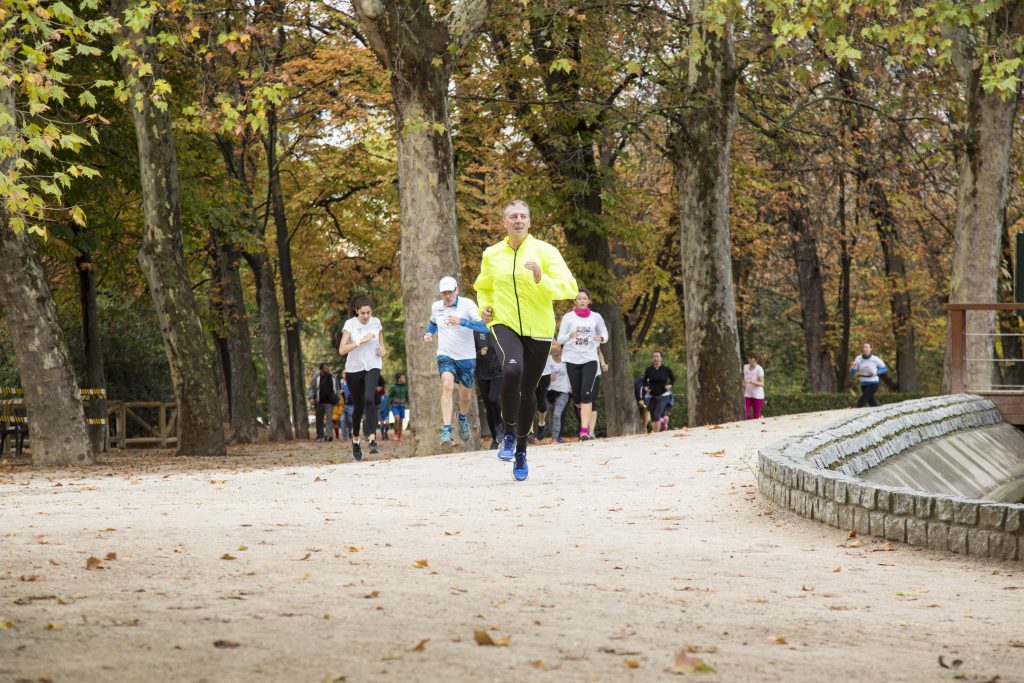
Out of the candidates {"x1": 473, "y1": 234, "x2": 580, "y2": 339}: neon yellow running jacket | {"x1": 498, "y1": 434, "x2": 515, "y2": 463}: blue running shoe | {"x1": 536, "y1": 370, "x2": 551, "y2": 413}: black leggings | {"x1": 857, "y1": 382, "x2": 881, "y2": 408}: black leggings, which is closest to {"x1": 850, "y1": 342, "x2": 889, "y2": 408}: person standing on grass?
{"x1": 857, "y1": 382, "x2": 881, "y2": 408}: black leggings

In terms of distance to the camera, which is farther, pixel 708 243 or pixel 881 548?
pixel 708 243

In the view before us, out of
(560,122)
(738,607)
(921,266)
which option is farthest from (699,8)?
(921,266)

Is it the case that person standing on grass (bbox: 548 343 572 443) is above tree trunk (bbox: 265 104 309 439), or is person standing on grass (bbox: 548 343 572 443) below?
below

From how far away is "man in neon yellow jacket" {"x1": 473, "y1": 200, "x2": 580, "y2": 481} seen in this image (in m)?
10.0

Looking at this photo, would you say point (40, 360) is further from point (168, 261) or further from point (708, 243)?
point (708, 243)

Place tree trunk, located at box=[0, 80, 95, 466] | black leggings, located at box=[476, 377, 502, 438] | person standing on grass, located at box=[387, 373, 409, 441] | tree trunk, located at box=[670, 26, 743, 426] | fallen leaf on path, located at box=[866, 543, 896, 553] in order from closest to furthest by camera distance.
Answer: fallen leaf on path, located at box=[866, 543, 896, 553] → black leggings, located at box=[476, 377, 502, 438] → tree trunk, located at box=[0, 80, 95, 466] → tree trunk, located at box=[670, 26, 743, 426] → person standing on grass, located at box=[387, 373, 409, 441]

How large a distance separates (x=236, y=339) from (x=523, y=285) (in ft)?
75.4

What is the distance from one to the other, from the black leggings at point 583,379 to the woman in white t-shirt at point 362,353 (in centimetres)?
246

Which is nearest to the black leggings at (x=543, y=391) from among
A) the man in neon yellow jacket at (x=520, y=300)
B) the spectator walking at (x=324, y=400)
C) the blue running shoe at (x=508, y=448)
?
the blue running shoe at (x=508, y=448)

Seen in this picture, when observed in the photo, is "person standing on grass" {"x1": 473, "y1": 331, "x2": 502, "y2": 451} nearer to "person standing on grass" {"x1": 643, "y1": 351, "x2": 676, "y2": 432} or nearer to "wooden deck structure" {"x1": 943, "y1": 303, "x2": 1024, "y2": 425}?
"wooden deck structure" {"x1": 943, "y1": 303, "x2": 1024, "y2": 425}

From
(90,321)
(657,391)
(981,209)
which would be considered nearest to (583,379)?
(981,209)

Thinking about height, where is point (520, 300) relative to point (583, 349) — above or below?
above

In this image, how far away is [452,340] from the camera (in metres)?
15.2

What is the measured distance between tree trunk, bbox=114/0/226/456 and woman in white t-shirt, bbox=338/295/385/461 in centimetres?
473
